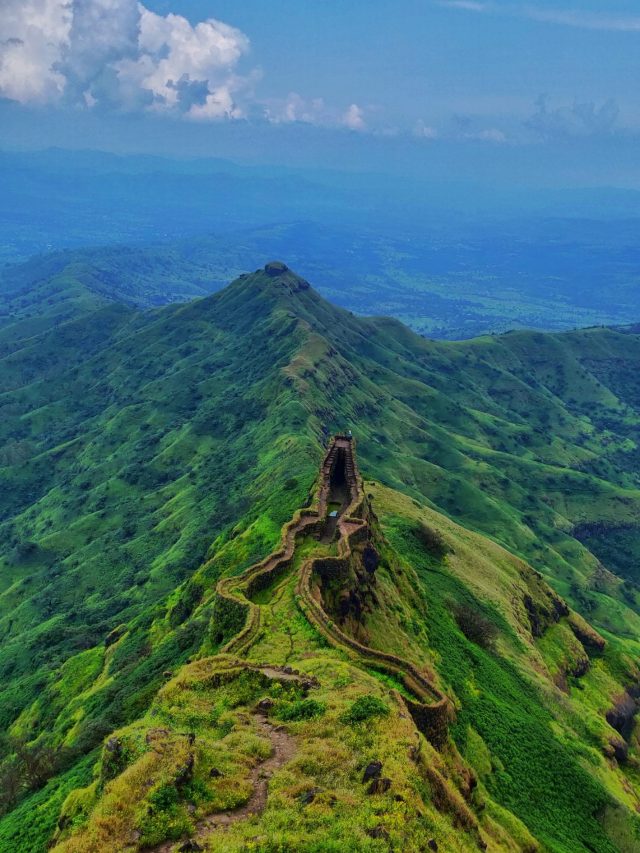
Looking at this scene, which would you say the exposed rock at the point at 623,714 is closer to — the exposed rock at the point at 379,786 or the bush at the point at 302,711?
the bush at the point at 302,711

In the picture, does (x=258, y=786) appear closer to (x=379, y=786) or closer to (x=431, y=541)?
(x=379, y=786)

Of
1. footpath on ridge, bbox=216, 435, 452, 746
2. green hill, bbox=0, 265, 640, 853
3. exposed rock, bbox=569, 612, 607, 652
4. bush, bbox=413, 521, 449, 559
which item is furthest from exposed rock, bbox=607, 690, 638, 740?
footpath on ridge, bbox=216, 435, 452, 746

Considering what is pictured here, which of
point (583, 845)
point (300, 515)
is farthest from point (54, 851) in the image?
point (583, 845)

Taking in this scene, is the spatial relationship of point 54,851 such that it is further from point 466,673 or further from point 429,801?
point 466,673

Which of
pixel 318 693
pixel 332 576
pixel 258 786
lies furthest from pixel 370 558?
pixel 258 786

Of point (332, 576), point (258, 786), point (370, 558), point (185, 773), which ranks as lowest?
point (370, 558)
